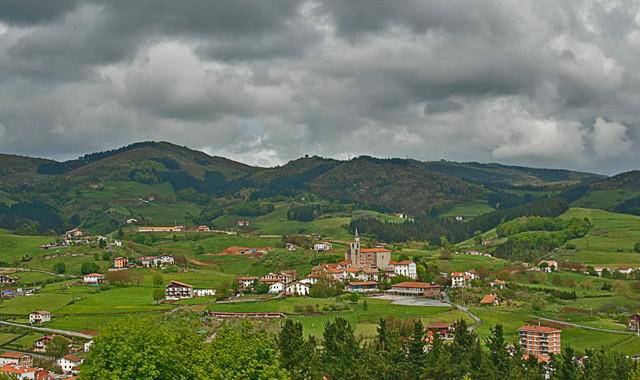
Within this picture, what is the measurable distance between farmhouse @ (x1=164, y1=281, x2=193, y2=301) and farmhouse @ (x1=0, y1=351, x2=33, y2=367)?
1503 inches

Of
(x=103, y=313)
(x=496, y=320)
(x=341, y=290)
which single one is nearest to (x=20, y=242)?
(x=103, y=313)

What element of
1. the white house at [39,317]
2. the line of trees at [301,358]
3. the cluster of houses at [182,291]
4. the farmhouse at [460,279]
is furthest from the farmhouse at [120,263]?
the line of trees at [301,358]

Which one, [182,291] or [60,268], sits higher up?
[60,268]

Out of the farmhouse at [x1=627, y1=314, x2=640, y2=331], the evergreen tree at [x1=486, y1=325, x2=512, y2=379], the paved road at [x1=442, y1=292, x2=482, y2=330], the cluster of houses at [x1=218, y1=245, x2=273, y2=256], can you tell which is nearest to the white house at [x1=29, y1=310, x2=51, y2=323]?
the paved road at [x1=442, y1=292, x2=482, y2=330]

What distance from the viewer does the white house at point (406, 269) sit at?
14685 centimetres

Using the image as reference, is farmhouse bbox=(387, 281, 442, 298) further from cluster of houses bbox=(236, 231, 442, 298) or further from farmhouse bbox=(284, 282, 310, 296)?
farmhouse bbox=(284, 282, 310, 296)

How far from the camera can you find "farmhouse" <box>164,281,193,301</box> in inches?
5113

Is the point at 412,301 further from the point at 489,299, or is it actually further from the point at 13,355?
the point at 13,355

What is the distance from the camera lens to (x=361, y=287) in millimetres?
133375

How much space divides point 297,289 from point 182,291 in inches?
831

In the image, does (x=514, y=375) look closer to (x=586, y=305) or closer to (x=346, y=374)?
(x=346, y=374)

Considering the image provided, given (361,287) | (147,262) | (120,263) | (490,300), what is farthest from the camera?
(147,262)

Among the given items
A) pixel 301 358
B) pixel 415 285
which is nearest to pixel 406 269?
pixel 415 285

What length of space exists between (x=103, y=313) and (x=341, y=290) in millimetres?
41211
